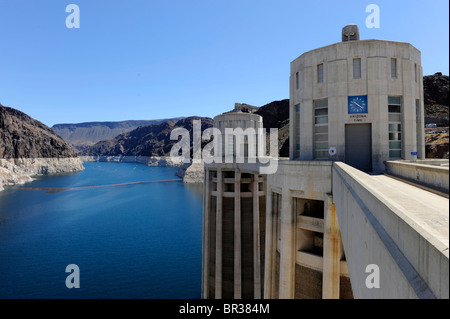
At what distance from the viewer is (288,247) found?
510 inches

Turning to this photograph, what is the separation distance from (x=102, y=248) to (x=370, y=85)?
4682cm

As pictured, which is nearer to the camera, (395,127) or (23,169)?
(395,127)

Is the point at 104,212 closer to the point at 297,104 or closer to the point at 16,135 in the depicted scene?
the point at 297,104

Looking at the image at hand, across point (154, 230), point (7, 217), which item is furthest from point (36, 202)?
point (154, 230)

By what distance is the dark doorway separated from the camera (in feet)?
43.0

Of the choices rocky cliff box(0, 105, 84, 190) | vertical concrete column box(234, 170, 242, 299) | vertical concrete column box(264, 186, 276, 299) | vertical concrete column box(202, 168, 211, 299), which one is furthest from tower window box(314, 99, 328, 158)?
rocky cliff box(0, 105, 84, 190)

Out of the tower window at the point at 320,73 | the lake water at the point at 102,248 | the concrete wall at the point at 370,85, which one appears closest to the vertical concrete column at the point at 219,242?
the lake water at the point at 102,248

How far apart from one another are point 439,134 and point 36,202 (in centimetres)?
10771

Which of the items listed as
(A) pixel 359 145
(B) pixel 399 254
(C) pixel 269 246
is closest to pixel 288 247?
(C) pixel 269 246

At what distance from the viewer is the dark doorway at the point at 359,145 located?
13.1m

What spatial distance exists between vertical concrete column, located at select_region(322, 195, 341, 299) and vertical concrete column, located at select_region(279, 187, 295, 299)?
5.78 ft

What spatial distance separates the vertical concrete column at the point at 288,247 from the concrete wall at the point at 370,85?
3.25 m

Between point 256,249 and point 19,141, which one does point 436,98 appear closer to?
point 256,249

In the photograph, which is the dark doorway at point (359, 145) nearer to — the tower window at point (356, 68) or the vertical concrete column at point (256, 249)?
the tower window at point (356, 68)
